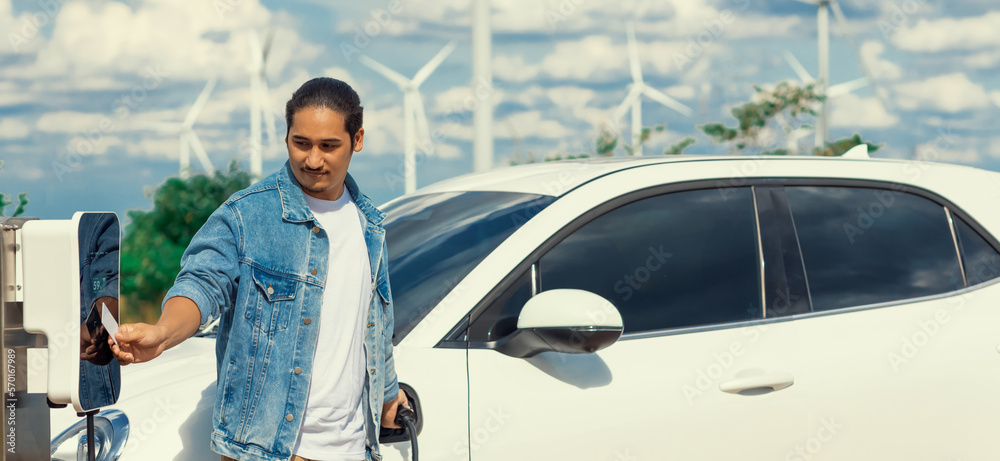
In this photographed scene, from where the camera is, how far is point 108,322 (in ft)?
6.06

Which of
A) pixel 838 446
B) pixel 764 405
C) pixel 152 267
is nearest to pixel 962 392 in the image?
pixel 838 446

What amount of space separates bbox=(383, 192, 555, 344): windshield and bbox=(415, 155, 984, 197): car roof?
68 millimetres

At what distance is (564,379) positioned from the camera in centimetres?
266

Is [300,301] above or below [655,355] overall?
above

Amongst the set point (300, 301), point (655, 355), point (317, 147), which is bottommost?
point (655, 355)

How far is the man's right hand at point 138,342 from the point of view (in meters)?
1.78

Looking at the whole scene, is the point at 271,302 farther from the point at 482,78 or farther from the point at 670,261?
the point at 482,78

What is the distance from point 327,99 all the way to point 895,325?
83.6 inches

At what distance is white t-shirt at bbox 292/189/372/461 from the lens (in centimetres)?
217

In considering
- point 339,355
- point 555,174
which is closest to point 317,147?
point 339,355

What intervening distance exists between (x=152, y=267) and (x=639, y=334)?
476 inches

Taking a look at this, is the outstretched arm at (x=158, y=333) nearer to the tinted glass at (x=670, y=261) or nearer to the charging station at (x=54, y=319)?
the charging station at (x=54, y=319)

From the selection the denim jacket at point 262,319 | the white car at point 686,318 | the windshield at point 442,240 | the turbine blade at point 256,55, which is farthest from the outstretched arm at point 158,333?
the turbine blade at point 256,55

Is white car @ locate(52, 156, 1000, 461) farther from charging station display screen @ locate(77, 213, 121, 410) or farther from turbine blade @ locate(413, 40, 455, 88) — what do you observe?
turbine blade @ locate(413, 40, 455, 88)
